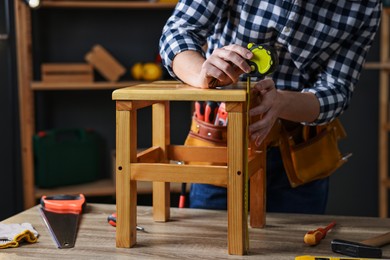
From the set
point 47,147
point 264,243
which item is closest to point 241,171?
point 264,243

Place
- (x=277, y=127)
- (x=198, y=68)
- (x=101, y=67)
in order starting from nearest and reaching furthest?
(x=198, y=68) < (x=277, y=127) < (x=101, y=67)

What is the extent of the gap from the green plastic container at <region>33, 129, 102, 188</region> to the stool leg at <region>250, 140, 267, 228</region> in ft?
6.88

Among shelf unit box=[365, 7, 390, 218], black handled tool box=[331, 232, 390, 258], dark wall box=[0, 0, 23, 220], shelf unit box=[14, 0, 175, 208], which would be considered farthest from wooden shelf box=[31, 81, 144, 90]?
black handled tool box=[331, 232, 390, 258]

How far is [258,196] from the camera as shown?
138 centimetres

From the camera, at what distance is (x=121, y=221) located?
48.1 inches

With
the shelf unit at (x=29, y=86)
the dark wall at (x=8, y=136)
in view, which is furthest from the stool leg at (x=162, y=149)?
the dark wall at (x=8, y=136)

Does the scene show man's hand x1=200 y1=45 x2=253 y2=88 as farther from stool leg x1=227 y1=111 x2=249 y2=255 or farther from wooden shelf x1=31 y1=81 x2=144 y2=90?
wooden shelf x1=31 y1=81 x2=144 y2=90

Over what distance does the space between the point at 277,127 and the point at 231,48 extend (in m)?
0.39

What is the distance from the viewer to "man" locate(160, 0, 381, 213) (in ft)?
4.82

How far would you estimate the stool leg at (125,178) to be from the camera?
1.20 meters

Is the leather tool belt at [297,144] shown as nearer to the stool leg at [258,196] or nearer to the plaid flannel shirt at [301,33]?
the plaid flannel shirt at [301,33]

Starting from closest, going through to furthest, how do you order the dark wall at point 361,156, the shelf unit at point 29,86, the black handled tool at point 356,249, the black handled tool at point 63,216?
the black handled tool at point 356,249
the black handled tool at point 63,216
the shelf unit at point 29,86
the dark wall at point 361,156

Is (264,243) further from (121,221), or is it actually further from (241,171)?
(121,221)

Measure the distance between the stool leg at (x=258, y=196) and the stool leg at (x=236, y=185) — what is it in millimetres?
180
